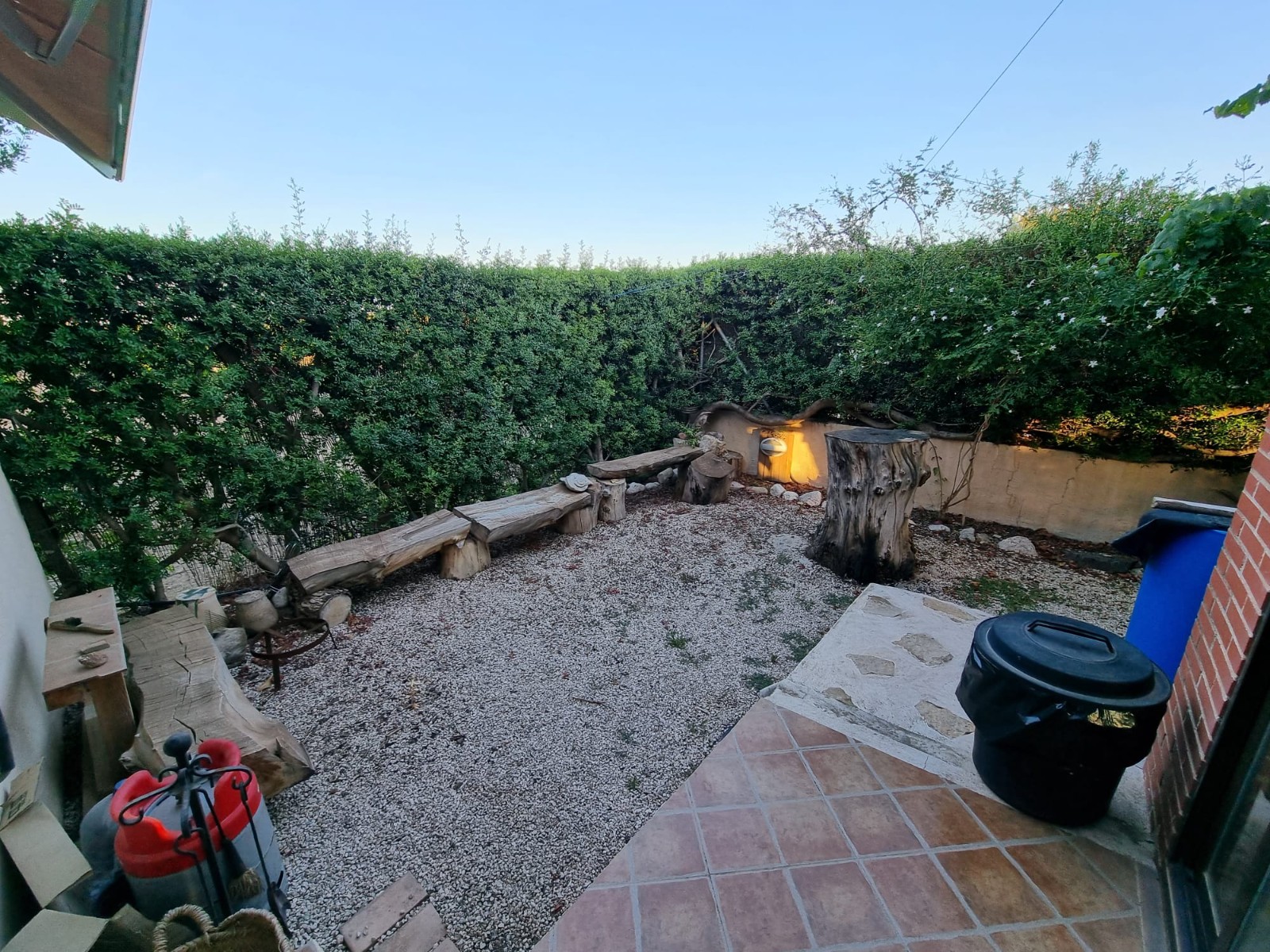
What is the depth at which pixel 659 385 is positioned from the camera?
22.9 feet

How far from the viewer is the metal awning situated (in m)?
1.33

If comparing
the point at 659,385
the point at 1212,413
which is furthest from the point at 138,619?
the point at 1212,413

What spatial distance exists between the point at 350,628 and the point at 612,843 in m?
2.50

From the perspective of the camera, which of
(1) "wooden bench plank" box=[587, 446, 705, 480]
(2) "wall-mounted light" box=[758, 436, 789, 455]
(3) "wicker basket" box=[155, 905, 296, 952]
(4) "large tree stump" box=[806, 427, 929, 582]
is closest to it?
(3) "wicker basket" box=[155, 905, 296, 952]

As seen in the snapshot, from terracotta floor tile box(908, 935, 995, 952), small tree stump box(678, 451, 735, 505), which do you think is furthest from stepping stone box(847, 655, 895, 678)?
small tree stump box(678, 451, 735, 505)

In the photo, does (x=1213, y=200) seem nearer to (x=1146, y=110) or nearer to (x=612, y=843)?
(x=1146, y=110)

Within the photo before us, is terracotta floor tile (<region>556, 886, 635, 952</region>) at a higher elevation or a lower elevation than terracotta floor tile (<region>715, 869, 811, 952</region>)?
lower

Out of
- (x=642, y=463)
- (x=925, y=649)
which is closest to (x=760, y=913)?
(x=925, y=649)

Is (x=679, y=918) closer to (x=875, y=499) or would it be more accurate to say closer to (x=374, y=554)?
(x=374, y=554)

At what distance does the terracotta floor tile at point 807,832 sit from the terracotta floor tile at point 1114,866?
803 mm

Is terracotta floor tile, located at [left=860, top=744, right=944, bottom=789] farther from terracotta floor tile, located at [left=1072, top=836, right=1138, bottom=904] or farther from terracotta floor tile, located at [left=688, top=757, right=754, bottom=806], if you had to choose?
terracotta floor tile, located at [left=688, top=757, right=754, bottom=806]

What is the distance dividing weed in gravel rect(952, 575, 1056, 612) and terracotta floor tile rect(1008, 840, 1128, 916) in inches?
87.6

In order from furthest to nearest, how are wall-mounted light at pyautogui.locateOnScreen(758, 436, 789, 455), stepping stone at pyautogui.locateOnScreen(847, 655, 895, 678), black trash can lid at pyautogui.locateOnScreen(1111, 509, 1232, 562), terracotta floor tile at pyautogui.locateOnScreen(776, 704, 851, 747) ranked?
wall-mounted light at pyautogui.locateOnScreen(758, 436, 789, 455), stepping stone at pyautogui.locateOnScreen(847, 655, 895, 678), terracotta floor tile at pyautogui.locateOnScreen(776, 704, 851, 747), black trash can lid at pyautogui.locateOnScreen(1111, 509, 1232, 562)

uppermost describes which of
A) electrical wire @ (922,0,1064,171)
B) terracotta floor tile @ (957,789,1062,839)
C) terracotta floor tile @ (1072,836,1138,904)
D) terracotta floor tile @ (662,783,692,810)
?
electrical wire @ (922,0,1064,171)
